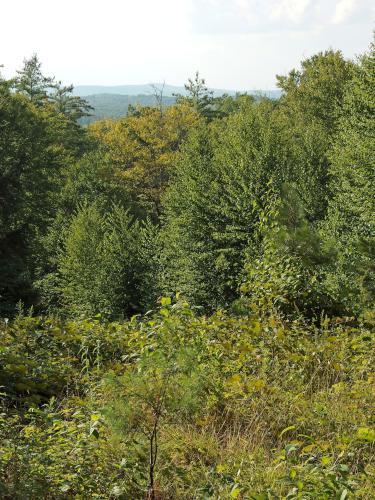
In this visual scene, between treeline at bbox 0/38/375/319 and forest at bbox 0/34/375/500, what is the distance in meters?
0.08

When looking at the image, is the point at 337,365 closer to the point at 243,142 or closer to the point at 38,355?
the point at 38,355

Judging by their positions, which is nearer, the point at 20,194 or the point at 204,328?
the point at 204,328

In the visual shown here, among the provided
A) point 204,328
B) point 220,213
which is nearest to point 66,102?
point 220,213

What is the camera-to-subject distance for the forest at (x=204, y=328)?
A: 3756 millimetres

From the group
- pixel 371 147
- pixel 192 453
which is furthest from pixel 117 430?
pixel 371 147

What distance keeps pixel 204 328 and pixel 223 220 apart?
1199 cm

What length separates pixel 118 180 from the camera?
36750 millimetres

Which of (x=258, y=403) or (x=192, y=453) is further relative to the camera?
(x=258, y=403)

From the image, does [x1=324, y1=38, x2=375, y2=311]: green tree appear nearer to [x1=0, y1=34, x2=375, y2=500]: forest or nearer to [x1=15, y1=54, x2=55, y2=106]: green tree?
[x1=0, y1=34, x2=375, y2=500]: forest

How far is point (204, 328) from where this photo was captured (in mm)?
6199

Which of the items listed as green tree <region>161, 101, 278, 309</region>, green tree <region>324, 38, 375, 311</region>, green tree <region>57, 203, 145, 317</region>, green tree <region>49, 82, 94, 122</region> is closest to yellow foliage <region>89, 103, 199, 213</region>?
green tree <region>57, 203, 145, 317</region>

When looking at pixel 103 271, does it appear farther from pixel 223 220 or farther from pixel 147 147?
pixel 147 147

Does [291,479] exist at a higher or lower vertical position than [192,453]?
higher

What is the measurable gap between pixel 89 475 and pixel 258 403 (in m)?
1.82
